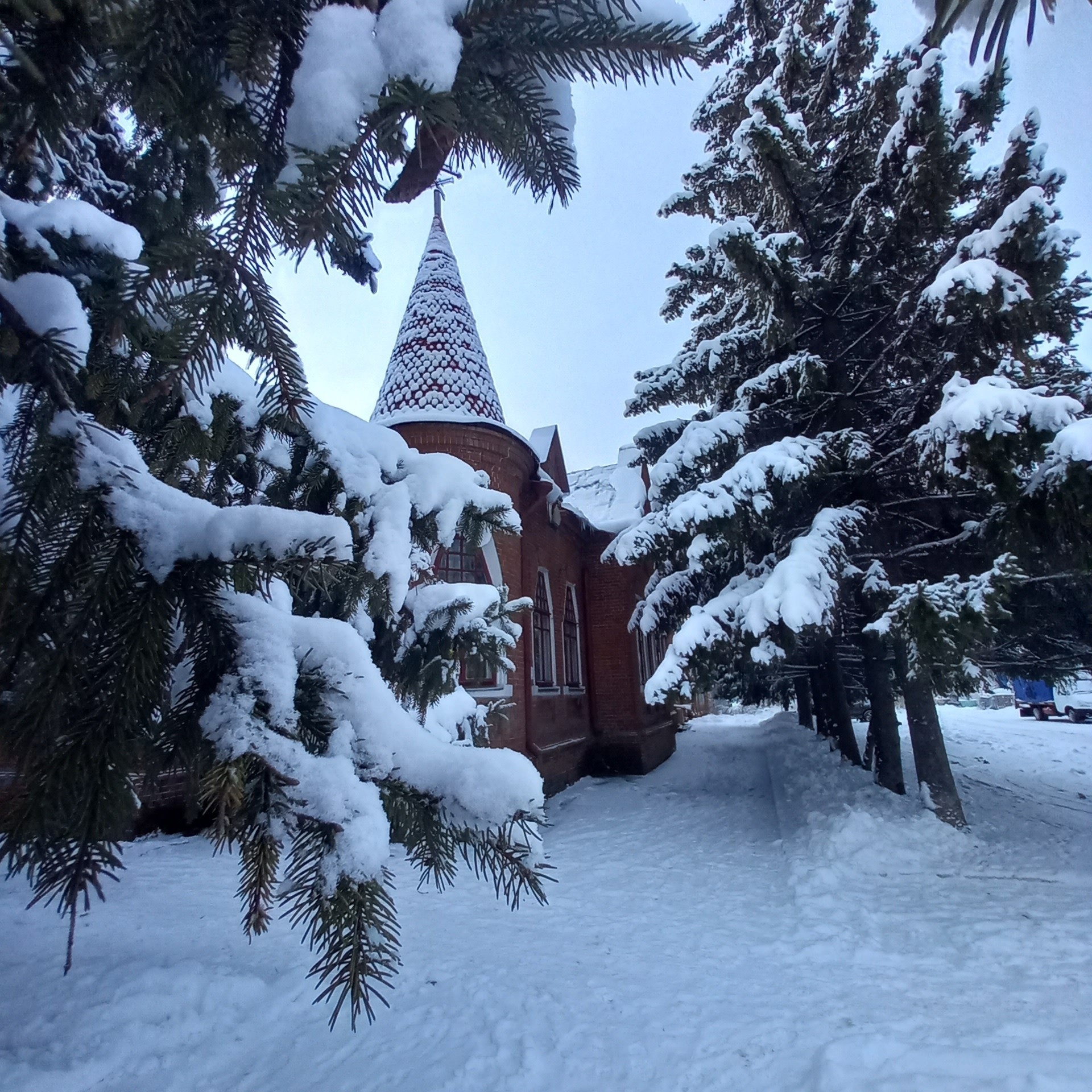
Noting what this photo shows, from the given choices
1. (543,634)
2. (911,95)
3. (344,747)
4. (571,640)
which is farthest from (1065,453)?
(571,640)

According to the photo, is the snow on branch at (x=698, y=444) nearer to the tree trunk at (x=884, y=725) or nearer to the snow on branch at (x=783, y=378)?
the snow on branch at (x=783, y=378)

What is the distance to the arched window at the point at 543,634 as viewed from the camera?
10961 millimetres

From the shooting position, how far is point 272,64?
1113 mm

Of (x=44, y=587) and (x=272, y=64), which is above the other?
(x=272, y=64)

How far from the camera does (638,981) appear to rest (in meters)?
3.96

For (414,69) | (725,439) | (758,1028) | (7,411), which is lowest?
(758,1028)

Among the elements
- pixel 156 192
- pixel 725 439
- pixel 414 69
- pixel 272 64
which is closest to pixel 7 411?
pixel 272 64

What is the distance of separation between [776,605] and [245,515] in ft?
18.7

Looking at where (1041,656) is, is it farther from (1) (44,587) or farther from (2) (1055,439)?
(1) (44,587)

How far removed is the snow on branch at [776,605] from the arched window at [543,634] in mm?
4227

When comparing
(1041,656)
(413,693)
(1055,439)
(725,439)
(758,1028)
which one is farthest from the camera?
(1041,656)

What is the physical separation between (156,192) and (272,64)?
5.17 ft

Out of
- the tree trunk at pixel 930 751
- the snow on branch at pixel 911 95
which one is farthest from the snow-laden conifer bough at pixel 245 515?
the snow on branch at pixel 911 95

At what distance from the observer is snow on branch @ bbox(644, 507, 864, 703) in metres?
6.04
